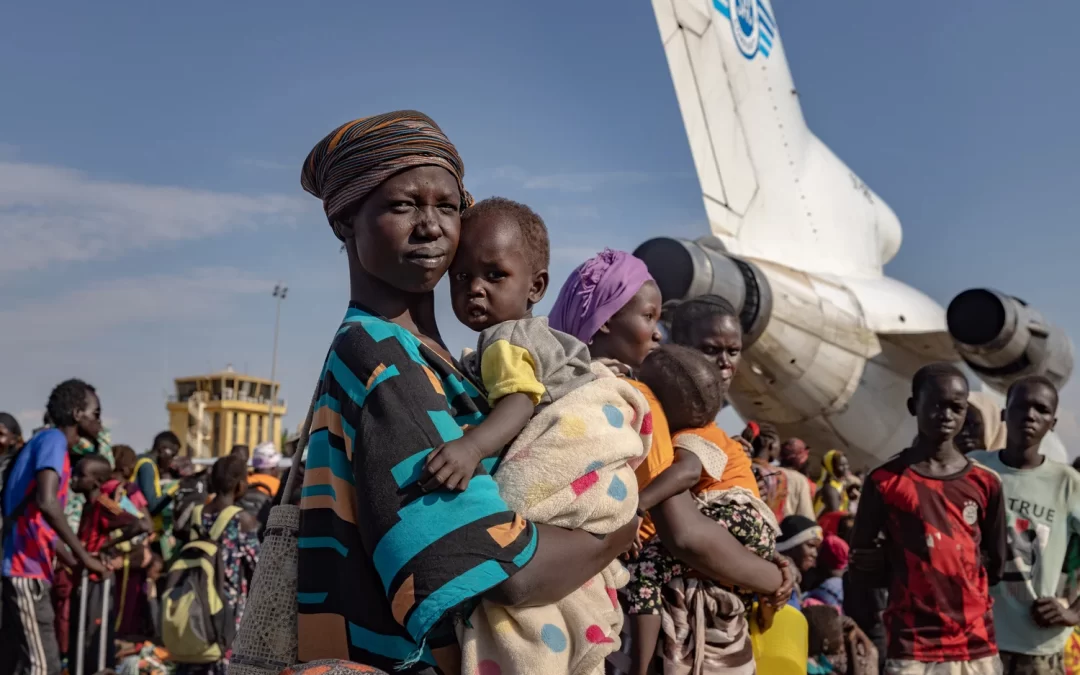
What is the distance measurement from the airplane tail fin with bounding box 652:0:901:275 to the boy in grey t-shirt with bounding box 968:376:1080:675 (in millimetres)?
6501

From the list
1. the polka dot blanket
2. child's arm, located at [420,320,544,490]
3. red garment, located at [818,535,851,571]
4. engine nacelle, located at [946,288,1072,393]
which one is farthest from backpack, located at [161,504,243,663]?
engine nacelle, located at [946,288,1072,393]

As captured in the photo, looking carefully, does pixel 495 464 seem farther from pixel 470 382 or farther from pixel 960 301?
pixel 960 301

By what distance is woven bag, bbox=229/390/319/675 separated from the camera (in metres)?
1.65

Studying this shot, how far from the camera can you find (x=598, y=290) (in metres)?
2.88

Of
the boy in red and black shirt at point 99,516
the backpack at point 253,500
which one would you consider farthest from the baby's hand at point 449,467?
the boy in red and black shirt at point 99,516

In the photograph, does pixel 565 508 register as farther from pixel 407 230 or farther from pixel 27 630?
pixel 27 630

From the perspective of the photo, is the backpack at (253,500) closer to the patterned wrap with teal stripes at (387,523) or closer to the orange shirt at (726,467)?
the orange shirt at (726,467)

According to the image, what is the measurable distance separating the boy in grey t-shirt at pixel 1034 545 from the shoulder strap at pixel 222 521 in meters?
4.32

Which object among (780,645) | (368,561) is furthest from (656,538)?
(368,561)

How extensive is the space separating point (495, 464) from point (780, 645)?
5.31 feet

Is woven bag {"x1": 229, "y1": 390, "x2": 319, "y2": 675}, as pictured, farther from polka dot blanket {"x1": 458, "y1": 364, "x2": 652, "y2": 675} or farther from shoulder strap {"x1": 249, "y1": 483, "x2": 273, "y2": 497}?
shoulder strap {"x1": 249, "y1": 483, "x2": 273, "y2": 497}

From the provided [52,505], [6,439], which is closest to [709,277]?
[52,505]

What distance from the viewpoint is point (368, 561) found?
158cm

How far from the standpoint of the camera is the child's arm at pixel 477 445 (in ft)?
4.92
